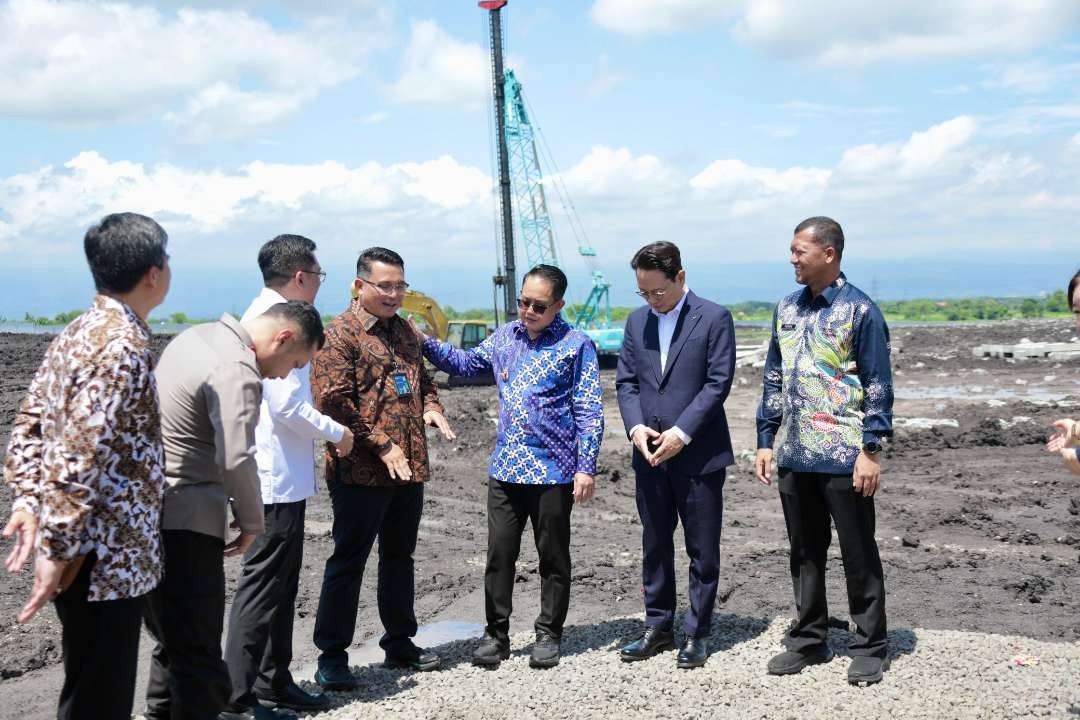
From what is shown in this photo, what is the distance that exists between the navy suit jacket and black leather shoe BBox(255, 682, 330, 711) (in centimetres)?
198

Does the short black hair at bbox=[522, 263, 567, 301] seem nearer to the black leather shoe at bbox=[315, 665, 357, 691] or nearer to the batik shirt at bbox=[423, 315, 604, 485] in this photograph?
the batik shirt at bbox=[423, 315, 604, 485]

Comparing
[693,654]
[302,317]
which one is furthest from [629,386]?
[302,317]

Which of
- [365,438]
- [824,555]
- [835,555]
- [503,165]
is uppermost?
[503,165]

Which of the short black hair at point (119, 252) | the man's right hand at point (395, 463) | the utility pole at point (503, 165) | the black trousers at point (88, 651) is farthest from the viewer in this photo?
the utility pole at point (503, 165)

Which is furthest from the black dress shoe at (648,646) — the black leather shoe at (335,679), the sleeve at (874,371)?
the sleeve at (874,371)

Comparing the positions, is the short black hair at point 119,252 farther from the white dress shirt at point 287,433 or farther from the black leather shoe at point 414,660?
the black leather shoe at point 414,660

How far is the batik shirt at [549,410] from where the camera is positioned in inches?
188

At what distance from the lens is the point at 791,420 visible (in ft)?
15.4

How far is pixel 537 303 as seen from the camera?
15.7ft

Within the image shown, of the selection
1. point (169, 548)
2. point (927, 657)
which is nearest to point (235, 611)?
point (169, 548)

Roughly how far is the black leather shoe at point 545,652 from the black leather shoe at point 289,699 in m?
1.08

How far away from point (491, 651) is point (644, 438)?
135 cm

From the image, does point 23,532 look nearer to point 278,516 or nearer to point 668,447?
point 278,516

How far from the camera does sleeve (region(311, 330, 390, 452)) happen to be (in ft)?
14.7
